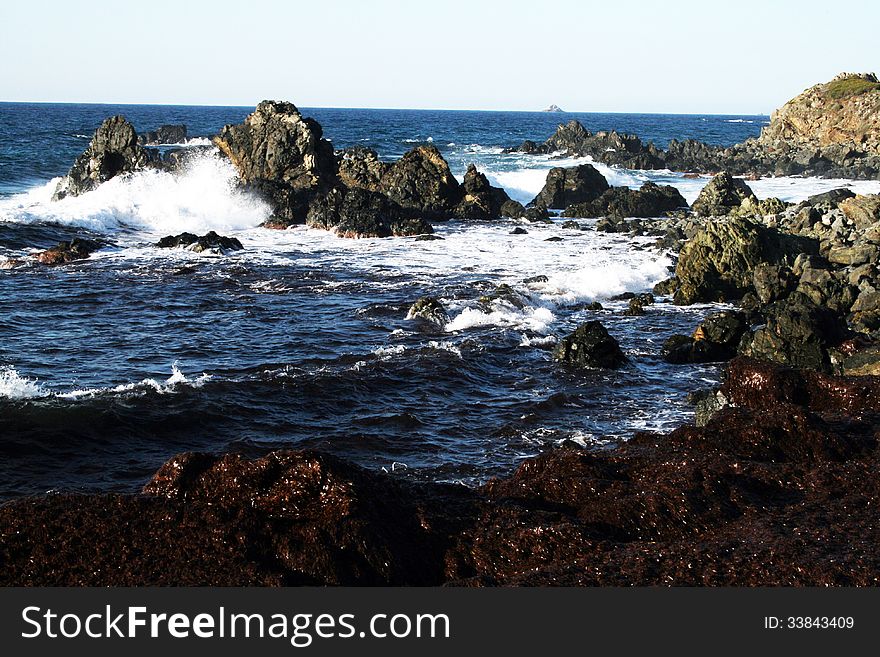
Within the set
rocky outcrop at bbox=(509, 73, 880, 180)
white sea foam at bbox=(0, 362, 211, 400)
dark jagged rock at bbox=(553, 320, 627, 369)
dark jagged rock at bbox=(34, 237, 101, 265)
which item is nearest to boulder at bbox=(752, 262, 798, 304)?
dark jagged rock at bbox=(553, 320, 627, 369)

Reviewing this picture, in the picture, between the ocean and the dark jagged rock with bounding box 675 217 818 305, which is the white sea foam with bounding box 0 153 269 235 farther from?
the dark jagged rock with bounding box 675 217 818 305

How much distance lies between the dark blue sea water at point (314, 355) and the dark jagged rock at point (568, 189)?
11159mm

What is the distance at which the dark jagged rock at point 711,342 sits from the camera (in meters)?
19.6

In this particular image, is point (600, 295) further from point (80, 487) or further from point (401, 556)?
point (401, 556)

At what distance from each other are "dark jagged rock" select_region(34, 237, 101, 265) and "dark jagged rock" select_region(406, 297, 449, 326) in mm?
14783

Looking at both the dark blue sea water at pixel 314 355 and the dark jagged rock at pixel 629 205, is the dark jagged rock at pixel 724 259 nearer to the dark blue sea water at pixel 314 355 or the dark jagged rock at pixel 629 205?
the dark blue sea water at pixel 314 355

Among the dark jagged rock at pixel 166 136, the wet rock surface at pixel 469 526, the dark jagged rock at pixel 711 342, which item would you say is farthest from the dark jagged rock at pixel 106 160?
the wet rock surface at pixel 469 526

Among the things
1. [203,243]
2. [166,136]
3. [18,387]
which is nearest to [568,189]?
[203,243]

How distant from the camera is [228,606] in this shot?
571 cm

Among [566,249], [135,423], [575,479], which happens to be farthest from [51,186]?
[575,479]

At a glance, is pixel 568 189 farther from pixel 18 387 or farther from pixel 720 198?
pixel 18 387

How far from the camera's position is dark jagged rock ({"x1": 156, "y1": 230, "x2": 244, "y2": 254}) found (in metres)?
33.2

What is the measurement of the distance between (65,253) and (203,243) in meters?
5.04

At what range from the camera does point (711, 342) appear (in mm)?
19953
